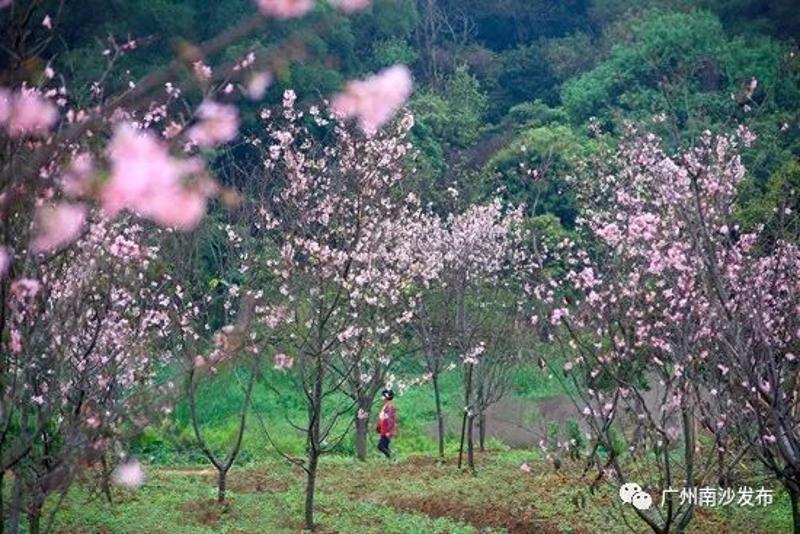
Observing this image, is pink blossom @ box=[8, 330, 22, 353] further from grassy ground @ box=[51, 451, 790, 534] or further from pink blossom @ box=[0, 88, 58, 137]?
grassy ground @ box=[51, 451, 790, 534]

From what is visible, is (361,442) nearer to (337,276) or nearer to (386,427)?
(386,427)

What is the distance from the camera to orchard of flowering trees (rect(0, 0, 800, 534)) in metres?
3.10

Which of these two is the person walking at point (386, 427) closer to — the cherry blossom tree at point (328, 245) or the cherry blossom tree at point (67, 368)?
the cherry blossom tree at point (328, 245)

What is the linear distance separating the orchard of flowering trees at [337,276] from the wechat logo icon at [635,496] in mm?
128

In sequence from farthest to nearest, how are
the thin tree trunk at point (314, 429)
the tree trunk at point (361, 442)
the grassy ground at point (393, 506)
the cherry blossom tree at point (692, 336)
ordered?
the tree trunk at point (361, 442), the grassy ground at point (393, 506), the thin tree trunk at point (314, 429), the cherry blossom tree at point (692, 336)

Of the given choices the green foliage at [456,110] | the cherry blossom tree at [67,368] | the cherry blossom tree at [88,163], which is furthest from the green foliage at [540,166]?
the cherry blossom tree at [88,163]

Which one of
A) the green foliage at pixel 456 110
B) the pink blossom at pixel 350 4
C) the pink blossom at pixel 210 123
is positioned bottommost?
the pink blossom at pixel 210 123

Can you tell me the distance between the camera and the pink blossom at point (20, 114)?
2.80 metres

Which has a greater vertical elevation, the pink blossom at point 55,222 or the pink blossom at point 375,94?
the pink blossom at point 375,94

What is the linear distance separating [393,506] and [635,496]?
4614 millimetres

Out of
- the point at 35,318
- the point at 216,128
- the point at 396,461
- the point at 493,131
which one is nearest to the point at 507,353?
the point at 396,461

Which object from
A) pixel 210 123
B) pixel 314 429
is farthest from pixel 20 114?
pixel 314 429

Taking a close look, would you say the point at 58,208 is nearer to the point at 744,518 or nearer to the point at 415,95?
the point at 744,518

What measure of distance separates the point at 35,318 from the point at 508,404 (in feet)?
52.3
